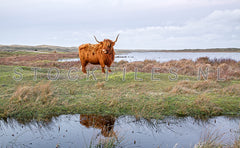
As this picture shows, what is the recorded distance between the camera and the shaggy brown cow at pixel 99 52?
11094 millimetres

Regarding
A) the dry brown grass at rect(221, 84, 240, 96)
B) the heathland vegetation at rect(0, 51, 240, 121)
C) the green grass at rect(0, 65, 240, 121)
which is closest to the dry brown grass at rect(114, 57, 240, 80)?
the dry brown grass at rect(221, 84, 240, 96)

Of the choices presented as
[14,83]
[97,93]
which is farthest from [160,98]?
[14,83]

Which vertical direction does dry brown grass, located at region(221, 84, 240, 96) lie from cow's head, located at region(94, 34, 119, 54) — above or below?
below

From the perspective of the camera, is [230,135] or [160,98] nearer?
[230,135]

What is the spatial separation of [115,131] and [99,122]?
1.47 meters

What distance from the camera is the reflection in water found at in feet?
20.1

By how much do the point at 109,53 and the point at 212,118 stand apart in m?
Answer: 6.30

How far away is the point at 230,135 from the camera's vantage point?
5680mm

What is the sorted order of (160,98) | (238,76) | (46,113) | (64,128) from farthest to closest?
(238,76)
(160,98)
(46,113)
(64,128)

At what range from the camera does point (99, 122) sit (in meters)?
6.68

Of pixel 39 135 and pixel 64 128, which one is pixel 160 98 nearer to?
pixel 64 128

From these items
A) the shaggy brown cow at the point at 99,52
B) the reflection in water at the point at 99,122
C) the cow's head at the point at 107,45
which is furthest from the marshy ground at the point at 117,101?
the cow's head at the point at 107,45

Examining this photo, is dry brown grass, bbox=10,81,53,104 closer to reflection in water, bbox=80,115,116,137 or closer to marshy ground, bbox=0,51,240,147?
marshy ground, bbox=0,51,240,147

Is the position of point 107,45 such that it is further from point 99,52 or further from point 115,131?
point 115,131
